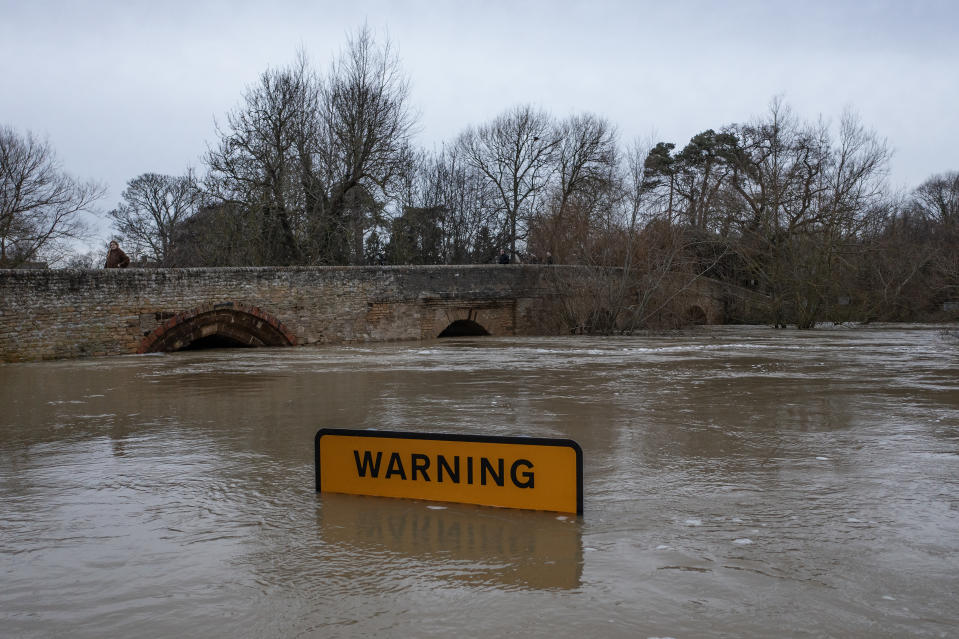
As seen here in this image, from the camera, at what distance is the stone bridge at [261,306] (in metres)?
18.5

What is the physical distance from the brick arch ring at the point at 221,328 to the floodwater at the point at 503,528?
36.6ft

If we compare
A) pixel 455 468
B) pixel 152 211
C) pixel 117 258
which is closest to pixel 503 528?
pixel 455 468

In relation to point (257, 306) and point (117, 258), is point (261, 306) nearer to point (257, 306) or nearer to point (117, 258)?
point (257, 306)

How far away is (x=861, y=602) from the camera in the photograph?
3020mm

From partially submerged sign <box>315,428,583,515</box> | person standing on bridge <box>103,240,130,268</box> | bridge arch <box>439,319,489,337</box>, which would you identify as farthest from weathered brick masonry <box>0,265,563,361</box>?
partially submerged sign <box>315,428,583,515</box>

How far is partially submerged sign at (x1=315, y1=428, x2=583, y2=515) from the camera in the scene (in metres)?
4.31

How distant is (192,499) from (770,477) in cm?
356

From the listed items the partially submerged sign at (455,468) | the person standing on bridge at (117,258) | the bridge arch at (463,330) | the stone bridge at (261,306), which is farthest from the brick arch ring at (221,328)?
Answer: the partially submerged sign at (455,468)

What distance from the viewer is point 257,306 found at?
21594 millimetres

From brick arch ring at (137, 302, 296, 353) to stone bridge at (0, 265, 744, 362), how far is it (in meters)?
0.03

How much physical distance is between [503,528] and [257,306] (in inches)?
729

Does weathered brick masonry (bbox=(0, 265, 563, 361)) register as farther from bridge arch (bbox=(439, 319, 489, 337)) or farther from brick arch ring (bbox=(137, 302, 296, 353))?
bridge arch (bbox=(439, 319, 489, 337))

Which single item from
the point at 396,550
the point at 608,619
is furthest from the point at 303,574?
the point at 608,619

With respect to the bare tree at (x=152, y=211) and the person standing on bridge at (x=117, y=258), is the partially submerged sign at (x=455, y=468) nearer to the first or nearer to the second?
the person standing on bridge at (x=117, y=258)
